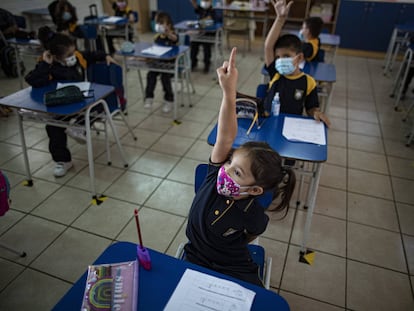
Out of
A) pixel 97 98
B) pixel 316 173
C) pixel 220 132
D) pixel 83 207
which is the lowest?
pixel 83 207

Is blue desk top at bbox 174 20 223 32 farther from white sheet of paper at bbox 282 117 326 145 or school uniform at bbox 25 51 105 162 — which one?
white sheet of paper at bbox 282 117 326 145

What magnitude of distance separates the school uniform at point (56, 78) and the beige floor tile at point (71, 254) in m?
0.80

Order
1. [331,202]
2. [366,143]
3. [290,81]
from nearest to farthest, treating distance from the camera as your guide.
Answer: [290,81] < [331,202] < [366,143]

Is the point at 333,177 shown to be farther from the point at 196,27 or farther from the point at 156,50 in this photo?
the point at 196,27

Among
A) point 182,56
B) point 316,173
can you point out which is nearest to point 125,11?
point 182,56

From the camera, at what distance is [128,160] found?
2.94 metres

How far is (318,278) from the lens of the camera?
1.88m

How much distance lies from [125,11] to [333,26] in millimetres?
3948

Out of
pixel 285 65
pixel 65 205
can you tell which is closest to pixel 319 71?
pixel 285 65

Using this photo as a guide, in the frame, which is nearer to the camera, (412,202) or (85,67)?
(412,202)

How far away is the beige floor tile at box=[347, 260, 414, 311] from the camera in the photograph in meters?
1.74

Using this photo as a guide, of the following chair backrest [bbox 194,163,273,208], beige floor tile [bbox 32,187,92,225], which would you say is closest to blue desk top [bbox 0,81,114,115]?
beige floor tile [bbox 32,187,92,225]

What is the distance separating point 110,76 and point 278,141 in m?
1.68

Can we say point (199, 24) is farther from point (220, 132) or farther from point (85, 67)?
point (220, 132)
